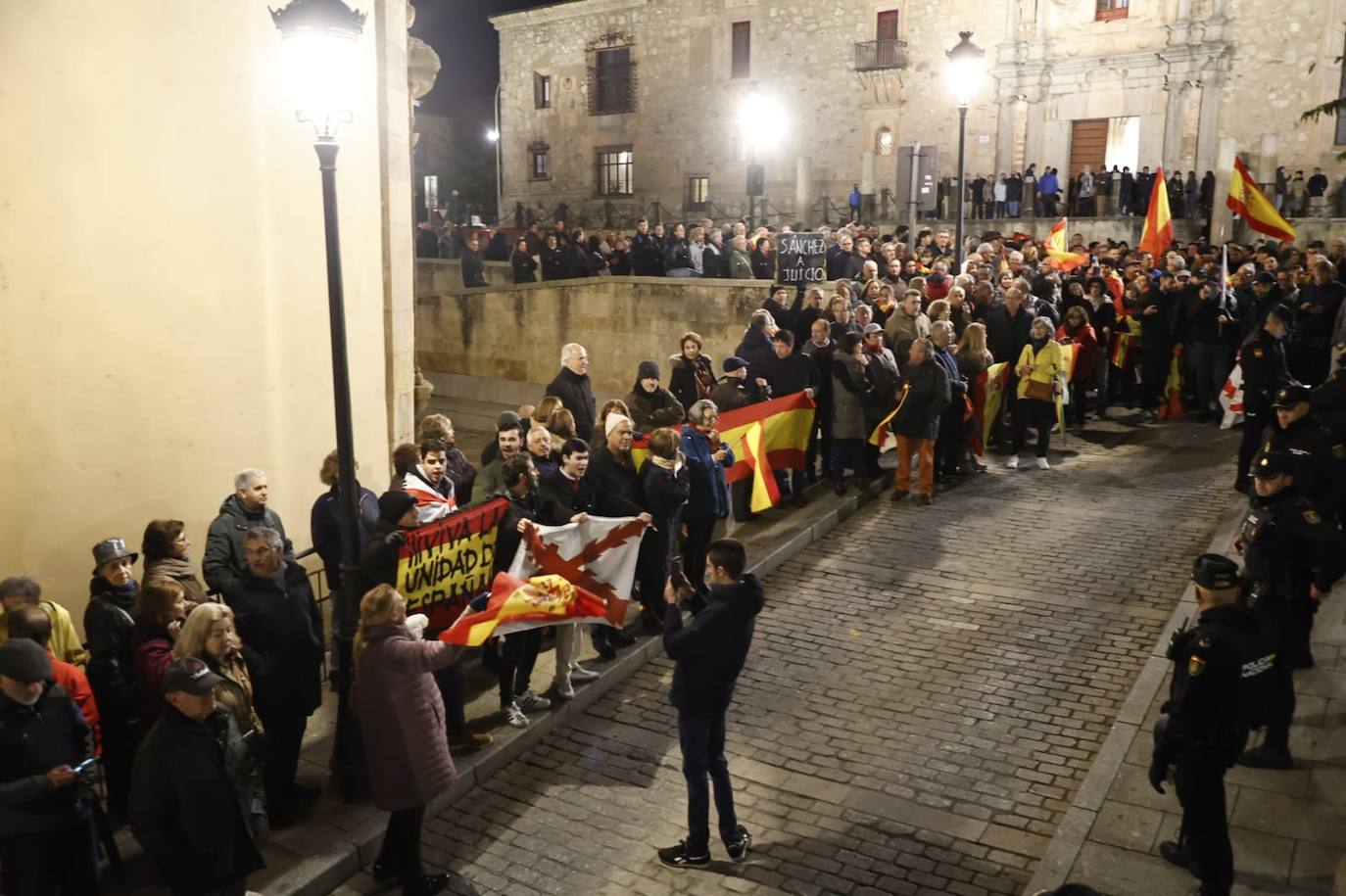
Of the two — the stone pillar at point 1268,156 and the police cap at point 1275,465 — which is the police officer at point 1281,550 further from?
the stone pillar at point 1268,156

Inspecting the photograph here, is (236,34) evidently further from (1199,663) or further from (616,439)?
(1199,663)

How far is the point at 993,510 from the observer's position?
1318 cm

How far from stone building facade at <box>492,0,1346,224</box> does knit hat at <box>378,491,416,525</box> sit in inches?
555

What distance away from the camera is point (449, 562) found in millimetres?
8086

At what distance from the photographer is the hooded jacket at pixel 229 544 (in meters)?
7.33

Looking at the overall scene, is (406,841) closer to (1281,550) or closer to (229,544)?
(229,544)

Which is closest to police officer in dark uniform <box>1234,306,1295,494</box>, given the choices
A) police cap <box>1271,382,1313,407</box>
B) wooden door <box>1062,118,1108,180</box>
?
police cap <box>1271,382,1313,407</box>

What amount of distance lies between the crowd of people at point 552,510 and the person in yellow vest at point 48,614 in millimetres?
17

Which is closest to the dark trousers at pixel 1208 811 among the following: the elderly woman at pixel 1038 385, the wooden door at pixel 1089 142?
the elderly woman at pixel 1038 385

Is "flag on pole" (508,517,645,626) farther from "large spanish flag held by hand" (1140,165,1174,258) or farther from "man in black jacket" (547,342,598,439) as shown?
"large spanish flag held by hand" (1140,165,1174,258)

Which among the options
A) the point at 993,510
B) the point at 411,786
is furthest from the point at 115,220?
the point at 993,510

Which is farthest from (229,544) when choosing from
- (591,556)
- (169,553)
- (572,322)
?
(572,322)

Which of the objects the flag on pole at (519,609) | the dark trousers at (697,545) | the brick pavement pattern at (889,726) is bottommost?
the brick pavement pattern at (889,726)

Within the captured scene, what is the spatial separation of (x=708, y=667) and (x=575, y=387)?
6107 mm
